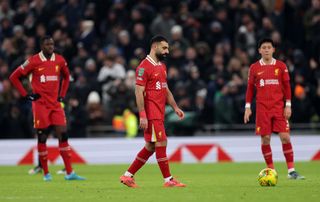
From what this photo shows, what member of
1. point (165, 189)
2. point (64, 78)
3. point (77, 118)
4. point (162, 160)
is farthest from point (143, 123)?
point (77, 118)

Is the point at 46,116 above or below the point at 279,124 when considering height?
above

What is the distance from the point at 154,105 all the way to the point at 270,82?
9.50 feet

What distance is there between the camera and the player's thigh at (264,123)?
17.4 meters

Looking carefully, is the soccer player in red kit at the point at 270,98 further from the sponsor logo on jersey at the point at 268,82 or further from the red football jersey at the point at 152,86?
the red football jersey at the point at 152,86

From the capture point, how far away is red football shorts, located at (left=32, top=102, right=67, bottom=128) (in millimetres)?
18266

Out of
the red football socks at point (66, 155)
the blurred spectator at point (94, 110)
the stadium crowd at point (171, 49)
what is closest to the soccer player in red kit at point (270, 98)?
the red football socks at point (66, 155)

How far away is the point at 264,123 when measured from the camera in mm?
17391

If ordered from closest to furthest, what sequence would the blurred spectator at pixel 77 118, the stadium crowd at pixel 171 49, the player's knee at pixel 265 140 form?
the player's knee at pixel 265 140 < the blurred spectator at pixel 77 118 < the stadium crowd at pixel 171 49

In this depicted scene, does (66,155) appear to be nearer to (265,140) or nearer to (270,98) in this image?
(265,140)

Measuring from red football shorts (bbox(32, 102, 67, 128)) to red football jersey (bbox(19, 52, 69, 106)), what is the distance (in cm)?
13

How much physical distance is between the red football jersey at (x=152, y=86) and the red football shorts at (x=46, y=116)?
3224 mm

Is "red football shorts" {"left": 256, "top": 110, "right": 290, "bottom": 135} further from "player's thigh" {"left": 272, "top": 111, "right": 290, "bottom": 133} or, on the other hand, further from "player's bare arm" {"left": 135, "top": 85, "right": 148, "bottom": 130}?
"player's bare arm" {"left": 135, "top": 85, "right": 148, "bottom": 130}

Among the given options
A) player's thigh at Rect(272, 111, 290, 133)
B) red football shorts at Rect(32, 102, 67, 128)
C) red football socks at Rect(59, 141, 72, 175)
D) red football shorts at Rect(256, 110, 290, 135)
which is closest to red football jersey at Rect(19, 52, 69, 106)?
red football shorts at Rect(32, 102, 67, 128)

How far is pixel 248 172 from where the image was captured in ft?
66.9
